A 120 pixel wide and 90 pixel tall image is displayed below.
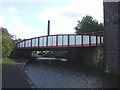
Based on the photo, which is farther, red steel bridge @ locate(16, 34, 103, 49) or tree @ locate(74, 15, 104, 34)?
tree @ locate(74, 15, 104, 34)

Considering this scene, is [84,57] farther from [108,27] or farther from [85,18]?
[85,18]

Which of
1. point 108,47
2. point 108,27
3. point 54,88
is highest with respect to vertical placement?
point 108,27

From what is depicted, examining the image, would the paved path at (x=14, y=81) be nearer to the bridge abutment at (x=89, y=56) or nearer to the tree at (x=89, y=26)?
the bridge abutment at (x=89, y=56)

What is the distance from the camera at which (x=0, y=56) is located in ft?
140

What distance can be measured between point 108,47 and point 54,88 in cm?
1496

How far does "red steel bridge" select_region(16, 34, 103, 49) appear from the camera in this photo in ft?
179

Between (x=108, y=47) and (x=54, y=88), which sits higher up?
(x=108, y=47)

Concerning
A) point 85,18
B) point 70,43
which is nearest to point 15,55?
point 70,43

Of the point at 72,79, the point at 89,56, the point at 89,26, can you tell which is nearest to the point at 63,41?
the point at 89,56

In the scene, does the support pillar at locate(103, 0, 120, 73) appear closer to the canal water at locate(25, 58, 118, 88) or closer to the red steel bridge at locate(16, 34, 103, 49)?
the canal water at locate(25, 58, 118, 88)

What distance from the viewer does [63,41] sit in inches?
2322

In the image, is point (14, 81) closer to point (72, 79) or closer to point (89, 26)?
point (72, 79)

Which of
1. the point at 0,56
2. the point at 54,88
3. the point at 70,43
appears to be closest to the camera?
the point at 54,88

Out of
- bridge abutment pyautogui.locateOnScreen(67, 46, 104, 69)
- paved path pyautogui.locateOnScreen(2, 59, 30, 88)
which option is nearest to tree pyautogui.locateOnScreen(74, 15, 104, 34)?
bridge abutment pyautogui.locateOnScreen(67, 46, 104, 69)
